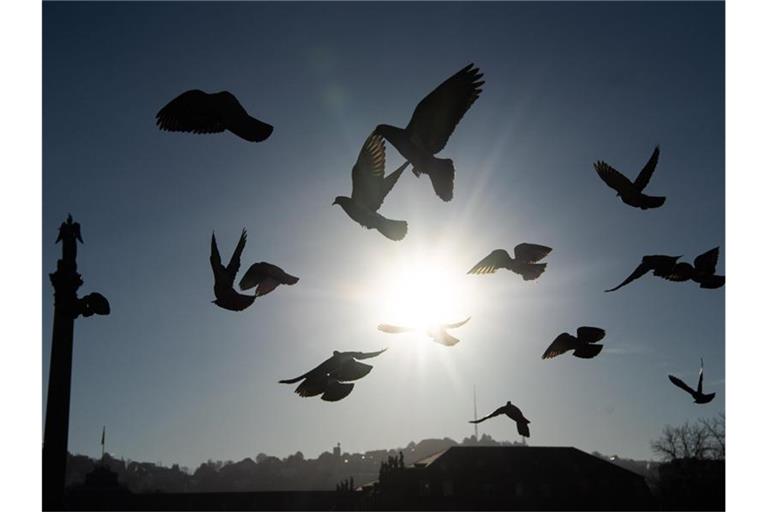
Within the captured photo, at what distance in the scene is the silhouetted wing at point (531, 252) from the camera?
6.54 metres

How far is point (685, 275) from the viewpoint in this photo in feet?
21.8

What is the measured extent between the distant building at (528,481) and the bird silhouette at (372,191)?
1476 inches

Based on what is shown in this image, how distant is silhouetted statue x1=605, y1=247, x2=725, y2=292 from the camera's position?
6.50m

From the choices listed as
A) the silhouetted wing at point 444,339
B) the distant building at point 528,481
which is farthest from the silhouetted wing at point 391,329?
the distant building at point 528,481

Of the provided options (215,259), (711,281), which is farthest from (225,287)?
(711,281)

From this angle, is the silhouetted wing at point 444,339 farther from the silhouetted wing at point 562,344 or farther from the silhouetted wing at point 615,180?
the silhouetted wing at point 615,180

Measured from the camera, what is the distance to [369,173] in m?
5.41

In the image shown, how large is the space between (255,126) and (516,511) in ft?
140

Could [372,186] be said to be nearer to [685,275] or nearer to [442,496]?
[685,275]

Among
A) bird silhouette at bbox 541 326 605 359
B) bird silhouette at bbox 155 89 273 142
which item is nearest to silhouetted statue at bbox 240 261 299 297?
bird silhouette at bbox 155 89 273 142

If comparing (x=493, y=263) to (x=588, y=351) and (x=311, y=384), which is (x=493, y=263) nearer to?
(x=588, y=351)

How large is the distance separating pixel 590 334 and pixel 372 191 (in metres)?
2.69

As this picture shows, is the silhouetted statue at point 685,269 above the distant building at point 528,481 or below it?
above

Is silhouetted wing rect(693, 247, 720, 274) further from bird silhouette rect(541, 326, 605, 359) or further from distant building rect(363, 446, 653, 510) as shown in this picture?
distant building rect(363, 446, 653, 510)
